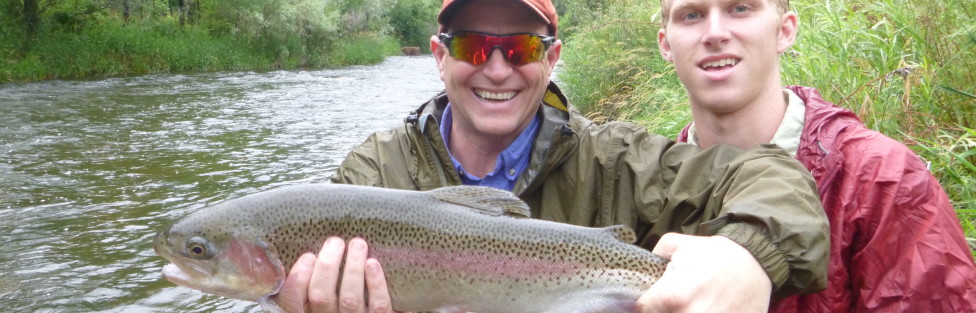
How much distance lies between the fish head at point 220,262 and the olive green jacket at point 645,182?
55cm

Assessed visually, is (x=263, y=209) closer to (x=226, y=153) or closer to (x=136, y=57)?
(x=226, y=153)

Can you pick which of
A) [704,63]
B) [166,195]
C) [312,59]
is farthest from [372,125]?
[312,59]

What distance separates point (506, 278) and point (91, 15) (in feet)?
87.5

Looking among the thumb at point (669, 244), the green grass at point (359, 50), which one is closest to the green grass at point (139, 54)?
the green grass at point (359, 50)

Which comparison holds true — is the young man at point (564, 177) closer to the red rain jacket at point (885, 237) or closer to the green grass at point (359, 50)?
the red rain jacket at point (885, 237)

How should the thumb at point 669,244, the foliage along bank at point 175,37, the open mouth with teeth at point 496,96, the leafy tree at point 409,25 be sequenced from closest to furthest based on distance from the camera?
the thumb at point 669,244
the open mouth with teeth at point 496,96
the foliage along bank at point 175,37
the leafy tree at point 409,25

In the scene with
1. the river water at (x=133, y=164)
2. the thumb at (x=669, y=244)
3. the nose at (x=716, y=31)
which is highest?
the nose at (x=716, y=31)

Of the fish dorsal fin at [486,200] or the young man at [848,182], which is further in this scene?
the fish dorsal fin at [486,200]

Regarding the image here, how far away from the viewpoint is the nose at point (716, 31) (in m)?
2.78

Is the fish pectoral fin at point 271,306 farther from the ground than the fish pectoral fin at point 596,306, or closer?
closer

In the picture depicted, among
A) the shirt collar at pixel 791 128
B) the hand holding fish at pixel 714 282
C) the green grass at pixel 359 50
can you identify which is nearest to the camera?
the hand holding fish at pixel 714 282

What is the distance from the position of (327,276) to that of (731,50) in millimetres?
1709

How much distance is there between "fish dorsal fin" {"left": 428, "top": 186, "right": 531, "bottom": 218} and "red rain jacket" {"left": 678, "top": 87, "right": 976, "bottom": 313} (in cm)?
90

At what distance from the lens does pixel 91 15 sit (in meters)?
24.7
